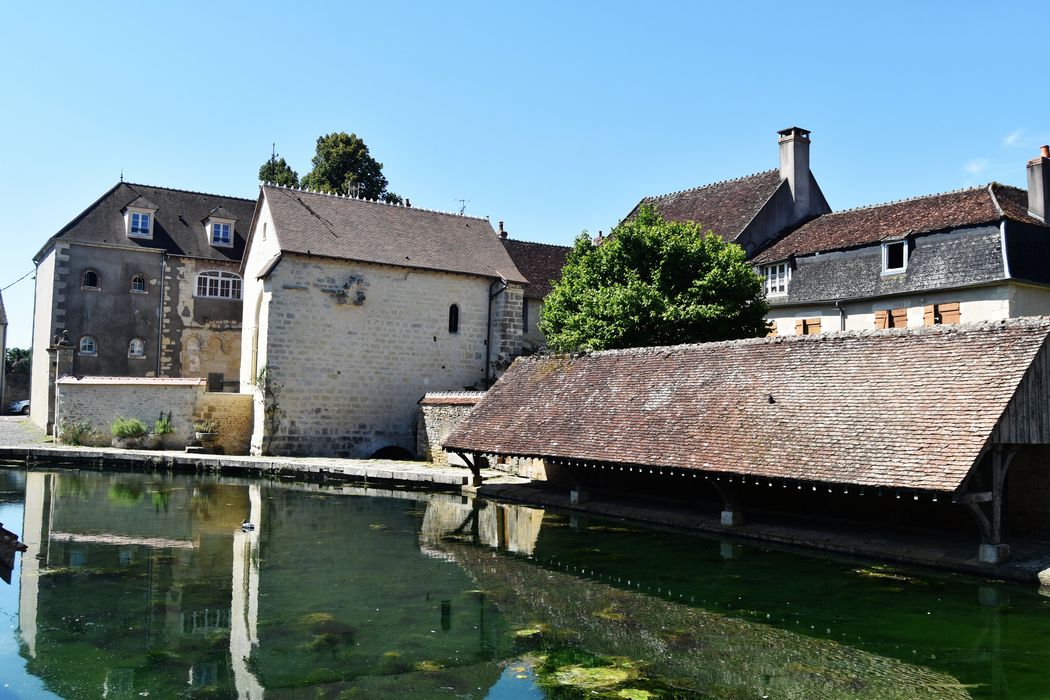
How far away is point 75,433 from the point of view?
24.4m

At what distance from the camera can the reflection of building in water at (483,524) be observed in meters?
13.9

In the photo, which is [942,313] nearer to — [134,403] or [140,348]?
[134,403]

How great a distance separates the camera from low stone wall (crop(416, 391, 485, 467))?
75.5 ft

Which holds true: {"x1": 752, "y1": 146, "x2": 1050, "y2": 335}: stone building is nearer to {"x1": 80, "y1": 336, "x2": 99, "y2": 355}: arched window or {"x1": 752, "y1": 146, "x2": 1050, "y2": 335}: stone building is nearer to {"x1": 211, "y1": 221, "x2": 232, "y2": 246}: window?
{"x1": 211, "y1": 221, "x2": 232, "y2": 246}: window

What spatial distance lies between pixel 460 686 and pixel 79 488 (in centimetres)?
1461

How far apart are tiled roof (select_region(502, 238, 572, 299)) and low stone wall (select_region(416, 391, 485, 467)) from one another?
6457 mm

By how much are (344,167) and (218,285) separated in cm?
1122

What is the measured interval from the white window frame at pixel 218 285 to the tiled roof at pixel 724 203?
14.2 m

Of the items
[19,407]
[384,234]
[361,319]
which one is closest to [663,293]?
[361,319]

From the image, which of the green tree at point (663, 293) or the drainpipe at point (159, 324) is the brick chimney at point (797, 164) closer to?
the green tree at point (663, 293)

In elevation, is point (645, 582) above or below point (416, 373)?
below

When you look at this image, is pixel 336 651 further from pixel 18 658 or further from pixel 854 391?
pixel 854 391

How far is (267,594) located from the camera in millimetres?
10133

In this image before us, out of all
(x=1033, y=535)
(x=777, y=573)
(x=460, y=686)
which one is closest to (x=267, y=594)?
(x=460, y=686)
